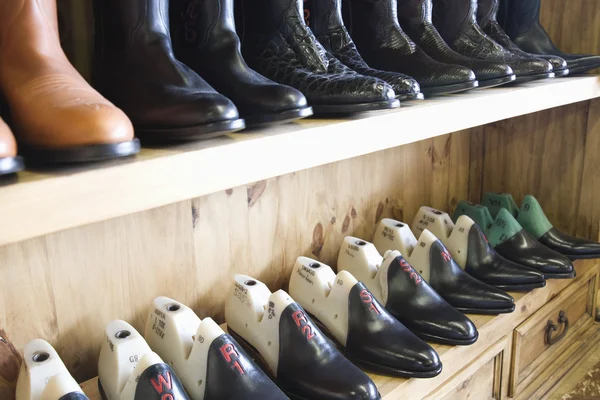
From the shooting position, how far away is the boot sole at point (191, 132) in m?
0.55

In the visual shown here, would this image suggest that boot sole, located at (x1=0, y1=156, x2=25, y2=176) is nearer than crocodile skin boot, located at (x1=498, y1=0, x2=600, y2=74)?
Yes

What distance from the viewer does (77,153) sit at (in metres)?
0.46

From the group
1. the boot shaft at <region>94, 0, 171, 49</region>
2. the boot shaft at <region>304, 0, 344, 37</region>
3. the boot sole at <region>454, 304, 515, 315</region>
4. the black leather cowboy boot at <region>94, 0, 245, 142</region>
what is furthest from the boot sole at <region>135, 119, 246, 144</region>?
the boot sole at <region>454, 304, 515, 315</region>

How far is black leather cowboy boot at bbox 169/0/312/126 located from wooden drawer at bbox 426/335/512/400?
1.88 ft

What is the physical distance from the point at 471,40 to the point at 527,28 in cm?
27

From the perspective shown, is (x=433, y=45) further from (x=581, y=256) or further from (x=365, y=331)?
(x=581, y=256)

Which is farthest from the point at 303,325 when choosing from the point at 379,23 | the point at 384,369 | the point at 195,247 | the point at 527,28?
the point at 527,28

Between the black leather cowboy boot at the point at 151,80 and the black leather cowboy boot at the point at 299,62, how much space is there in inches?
6.3

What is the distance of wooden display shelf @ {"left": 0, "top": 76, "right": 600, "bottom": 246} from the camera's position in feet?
1.41

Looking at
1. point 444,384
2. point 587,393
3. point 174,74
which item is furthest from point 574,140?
point 174,74

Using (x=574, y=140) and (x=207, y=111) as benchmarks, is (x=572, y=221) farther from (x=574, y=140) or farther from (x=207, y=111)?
(x=207, y=111)

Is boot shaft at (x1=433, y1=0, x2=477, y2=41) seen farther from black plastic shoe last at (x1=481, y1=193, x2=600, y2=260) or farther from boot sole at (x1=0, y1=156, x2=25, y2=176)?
boot sole at (x1=0, y1=156, x2=25, y2=176)

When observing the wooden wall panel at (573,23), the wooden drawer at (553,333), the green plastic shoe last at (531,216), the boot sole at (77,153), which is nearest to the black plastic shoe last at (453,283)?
the wooden drawer at (553,333)

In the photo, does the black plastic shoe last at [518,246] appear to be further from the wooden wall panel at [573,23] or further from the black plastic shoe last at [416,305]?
the wooden wall panel at [573,23]
